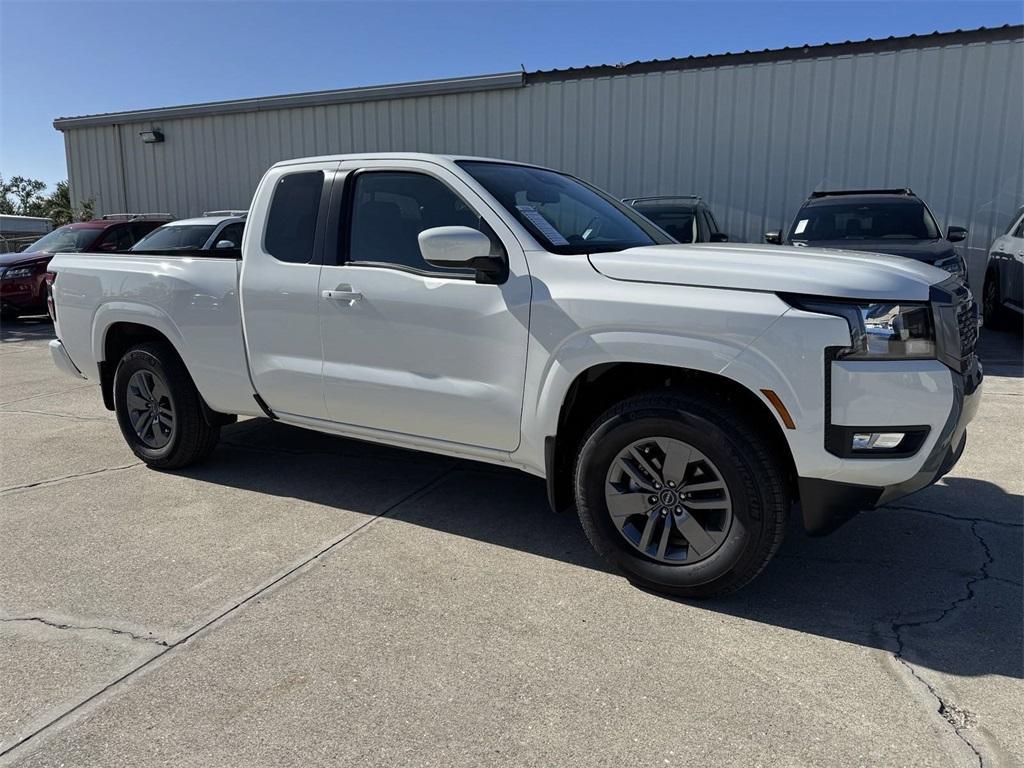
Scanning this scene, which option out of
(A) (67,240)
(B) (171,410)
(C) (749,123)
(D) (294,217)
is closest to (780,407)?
(D) (294,217)

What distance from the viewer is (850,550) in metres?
3.60

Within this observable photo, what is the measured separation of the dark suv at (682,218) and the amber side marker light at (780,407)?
677 cm

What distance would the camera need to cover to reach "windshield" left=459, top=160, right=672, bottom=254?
3.49 metres

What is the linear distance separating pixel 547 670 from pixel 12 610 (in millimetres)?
2186

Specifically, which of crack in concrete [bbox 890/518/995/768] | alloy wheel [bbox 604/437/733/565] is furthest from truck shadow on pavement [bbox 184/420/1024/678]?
alloy wheel [bbox 604/437/733/565]

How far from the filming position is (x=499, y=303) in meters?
3.35

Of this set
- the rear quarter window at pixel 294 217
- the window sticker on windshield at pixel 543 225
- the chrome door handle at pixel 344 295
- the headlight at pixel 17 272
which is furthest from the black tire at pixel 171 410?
the headlight at pixel 17 272

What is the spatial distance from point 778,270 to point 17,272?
43.1ft

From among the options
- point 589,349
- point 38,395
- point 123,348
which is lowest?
point 38,395

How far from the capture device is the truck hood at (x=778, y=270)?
8.91 feet

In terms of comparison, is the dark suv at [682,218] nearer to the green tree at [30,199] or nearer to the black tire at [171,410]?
the black tire at [171,410]

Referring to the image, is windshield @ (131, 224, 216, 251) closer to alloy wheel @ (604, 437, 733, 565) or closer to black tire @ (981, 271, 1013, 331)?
alloy wheel @ (604, 437, 733, 565)

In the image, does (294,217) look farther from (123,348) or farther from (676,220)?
→ (676,220)

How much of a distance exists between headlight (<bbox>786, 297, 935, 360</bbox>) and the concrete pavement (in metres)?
1.06
